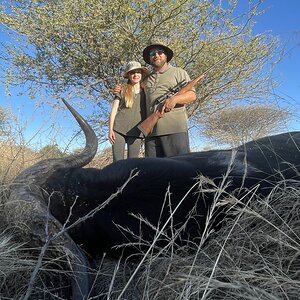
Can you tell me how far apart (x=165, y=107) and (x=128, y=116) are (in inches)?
23.5

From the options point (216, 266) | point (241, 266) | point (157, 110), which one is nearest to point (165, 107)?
point (157, 110)

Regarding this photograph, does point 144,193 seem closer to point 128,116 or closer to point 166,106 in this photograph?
point 166,106

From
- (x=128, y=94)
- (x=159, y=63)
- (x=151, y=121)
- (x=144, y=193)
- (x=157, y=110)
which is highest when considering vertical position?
(x=159, y=63)

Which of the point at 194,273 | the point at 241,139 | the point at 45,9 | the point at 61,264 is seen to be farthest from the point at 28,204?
the point at 45,9

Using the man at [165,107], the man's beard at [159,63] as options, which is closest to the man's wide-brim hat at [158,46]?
the man at [165,107]

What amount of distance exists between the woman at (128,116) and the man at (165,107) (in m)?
0.15

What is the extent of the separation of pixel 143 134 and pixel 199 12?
511 cm

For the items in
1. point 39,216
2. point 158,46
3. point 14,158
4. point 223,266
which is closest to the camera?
point 223,266

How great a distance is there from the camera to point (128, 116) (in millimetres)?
4754

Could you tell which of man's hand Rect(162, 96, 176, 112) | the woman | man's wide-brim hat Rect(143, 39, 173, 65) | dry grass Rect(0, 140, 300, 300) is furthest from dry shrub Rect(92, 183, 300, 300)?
Answer: man's wide-brim hat Rect(143, 39, 173, 65)

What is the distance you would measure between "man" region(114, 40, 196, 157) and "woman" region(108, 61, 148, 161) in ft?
0.49

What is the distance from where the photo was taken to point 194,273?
1.67 m

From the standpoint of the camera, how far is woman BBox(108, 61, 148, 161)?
4.72 metres

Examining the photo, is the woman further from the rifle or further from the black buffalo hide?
the black buffalo hide
